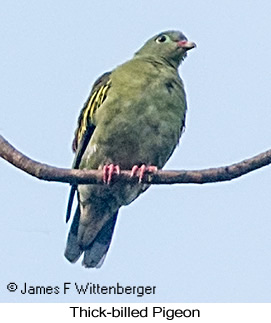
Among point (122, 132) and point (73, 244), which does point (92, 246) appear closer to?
point (73, 244)

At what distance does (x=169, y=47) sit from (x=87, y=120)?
0.98 m

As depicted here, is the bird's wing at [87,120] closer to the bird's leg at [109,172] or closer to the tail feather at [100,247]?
the tail feather at [100,247]

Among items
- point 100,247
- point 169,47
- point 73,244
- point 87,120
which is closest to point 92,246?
point 100,247

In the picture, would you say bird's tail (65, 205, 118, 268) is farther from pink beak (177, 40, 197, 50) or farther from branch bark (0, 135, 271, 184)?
branch bark (0, 135, 271, 184)

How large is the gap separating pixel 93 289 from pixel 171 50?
2116 mm

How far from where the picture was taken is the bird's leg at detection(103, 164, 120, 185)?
204 inches

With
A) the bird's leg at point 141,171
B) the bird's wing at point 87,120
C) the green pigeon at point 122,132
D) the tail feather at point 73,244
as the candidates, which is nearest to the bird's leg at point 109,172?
the bird's leg at point 141,171

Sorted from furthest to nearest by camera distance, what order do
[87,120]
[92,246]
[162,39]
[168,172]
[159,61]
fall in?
[162,39], [92,246], [159,61], [87,120], [168,172]

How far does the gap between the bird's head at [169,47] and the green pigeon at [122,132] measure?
0.09 ft

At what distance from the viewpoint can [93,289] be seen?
550 centimetres

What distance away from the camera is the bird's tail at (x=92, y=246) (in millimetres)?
6566

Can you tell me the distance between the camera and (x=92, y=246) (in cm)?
668

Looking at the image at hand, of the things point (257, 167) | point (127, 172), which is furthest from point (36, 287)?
point (257, 167)

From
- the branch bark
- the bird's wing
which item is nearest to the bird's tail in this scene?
the bird's wing
